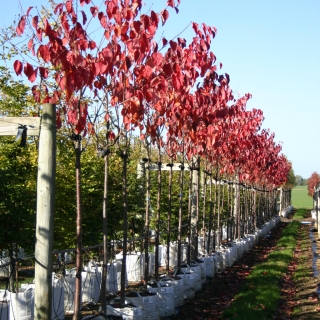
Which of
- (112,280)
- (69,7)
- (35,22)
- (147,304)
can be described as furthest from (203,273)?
(35,22)

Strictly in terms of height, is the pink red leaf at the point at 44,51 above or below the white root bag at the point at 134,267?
above

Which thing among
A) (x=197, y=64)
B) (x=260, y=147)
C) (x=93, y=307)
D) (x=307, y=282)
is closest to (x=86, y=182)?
(x=93, y=307)

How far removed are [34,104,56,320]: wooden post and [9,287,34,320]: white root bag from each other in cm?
217

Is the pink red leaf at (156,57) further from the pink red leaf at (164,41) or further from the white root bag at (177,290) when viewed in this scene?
the white root bag at (177,290)

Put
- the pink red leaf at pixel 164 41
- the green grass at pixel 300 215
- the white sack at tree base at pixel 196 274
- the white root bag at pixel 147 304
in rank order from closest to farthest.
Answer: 1. the pink red leaf at pixel 164 41
2. the white root bag at pixel 147 304
3. the white sack at tree base at pixel 196 274
4. the green grass at pixel 300 215

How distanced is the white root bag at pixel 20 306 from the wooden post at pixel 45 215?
7.12 ft

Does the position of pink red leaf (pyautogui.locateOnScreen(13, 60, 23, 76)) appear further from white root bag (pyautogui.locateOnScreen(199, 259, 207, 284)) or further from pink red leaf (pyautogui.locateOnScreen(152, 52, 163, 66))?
white root bag (pyautogui.locateOnScreen(199, 259, 207, 284))

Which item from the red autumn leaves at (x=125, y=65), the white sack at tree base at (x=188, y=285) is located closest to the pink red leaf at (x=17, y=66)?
the red autumn leaves at (x=125, y=65)

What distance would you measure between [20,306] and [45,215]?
265cm

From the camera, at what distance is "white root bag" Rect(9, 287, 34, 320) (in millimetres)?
7598

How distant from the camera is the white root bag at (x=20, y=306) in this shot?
7.60 metres

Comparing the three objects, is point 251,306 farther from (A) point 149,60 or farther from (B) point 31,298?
(A) point 149,60

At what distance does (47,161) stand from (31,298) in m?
2.99

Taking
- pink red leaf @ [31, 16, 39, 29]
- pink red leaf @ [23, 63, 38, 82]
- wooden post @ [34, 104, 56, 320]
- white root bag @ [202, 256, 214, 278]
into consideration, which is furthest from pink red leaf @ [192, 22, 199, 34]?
white root bag @ [202, 256, 214, 278]
